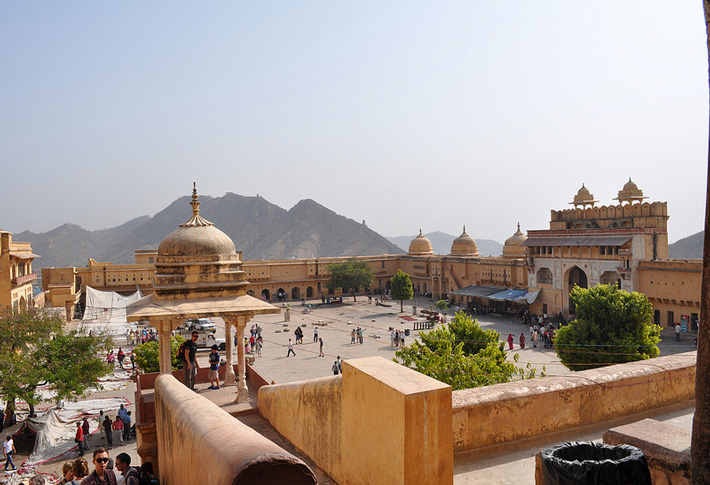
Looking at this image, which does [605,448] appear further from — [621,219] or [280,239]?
[280,239]

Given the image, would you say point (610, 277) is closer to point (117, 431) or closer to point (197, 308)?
point (117, 431)

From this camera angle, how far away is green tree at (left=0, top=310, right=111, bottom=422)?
1434cm

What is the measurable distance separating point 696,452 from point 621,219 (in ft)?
102

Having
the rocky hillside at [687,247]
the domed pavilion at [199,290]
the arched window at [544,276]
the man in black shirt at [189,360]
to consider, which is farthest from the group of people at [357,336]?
the rocky hillside at [687,247]

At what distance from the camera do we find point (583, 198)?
32938 mm

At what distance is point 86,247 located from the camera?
519 ft

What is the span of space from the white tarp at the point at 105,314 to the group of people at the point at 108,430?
36.8ft

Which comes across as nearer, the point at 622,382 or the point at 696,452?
the point at 696,452

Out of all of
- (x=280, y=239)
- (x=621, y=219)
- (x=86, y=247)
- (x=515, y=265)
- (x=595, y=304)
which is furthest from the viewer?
(x=86, y=247)

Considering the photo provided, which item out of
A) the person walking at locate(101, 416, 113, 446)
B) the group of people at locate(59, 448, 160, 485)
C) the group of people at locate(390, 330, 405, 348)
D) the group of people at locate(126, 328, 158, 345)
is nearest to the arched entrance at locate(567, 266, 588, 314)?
the group of people at locate(390, 330, 405, 348)

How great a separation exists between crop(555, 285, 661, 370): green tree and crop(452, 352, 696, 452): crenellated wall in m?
11.2

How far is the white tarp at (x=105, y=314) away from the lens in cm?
2617

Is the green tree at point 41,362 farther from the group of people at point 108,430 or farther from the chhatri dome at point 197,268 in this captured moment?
the chhatri dome at point 197,268

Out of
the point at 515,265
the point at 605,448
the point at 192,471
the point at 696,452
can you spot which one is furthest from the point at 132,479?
the point at 515,265
